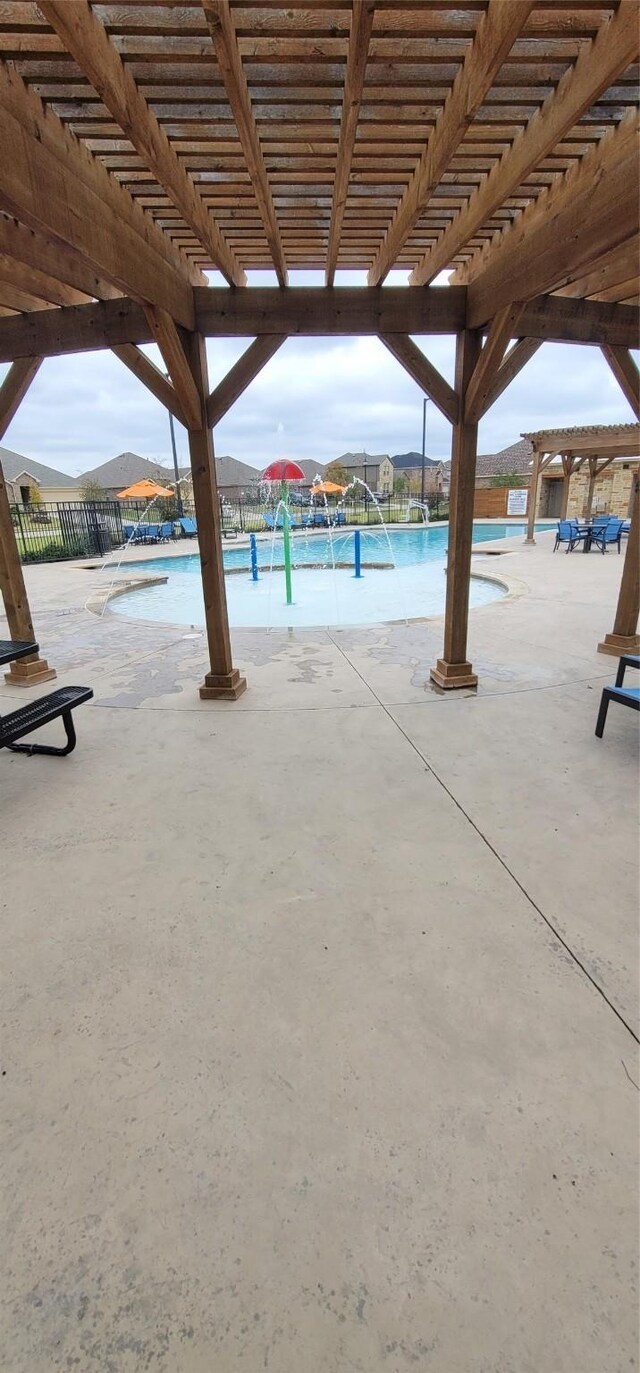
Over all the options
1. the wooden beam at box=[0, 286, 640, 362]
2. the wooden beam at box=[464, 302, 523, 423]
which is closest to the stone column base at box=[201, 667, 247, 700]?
the wooden beam at box=[0, 286, 640, 362]

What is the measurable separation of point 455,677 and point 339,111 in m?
3.21

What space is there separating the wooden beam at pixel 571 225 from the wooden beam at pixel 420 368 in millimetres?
464

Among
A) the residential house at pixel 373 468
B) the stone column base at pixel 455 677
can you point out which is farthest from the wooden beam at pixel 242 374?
the residential house at pixel 373 468

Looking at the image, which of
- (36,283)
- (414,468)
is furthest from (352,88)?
(414,468)

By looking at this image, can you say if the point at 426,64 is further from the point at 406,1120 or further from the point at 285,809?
the point at 406,1120

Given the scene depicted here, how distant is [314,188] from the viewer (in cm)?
275

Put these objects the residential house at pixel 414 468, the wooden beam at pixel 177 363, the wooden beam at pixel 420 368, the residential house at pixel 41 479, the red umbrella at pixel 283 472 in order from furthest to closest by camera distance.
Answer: the residential house at pixel 414 468 → the residential house at pixel 41 479 → the red umbrella at pixel 283 472 → the wooden beam at pixel 420 368 → the wooden beam at pixel 177 363

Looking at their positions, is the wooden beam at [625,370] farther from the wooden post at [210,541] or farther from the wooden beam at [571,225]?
the wooden post at [210,541]

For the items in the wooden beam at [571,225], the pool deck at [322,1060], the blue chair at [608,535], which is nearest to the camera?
the pool deck at [322,1060]

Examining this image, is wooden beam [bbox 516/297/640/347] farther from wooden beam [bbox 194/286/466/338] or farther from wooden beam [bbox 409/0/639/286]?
wooden beam [bbox 409/0/639/286]

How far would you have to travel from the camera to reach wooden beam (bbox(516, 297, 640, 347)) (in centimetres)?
366

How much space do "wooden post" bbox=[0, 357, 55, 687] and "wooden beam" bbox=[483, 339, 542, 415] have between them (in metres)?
3.25

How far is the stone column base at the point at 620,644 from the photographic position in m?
5.00

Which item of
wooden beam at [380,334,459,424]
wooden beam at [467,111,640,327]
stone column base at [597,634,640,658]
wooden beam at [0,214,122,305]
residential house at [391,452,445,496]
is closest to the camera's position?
wooden beam at [467,111,640,327]
